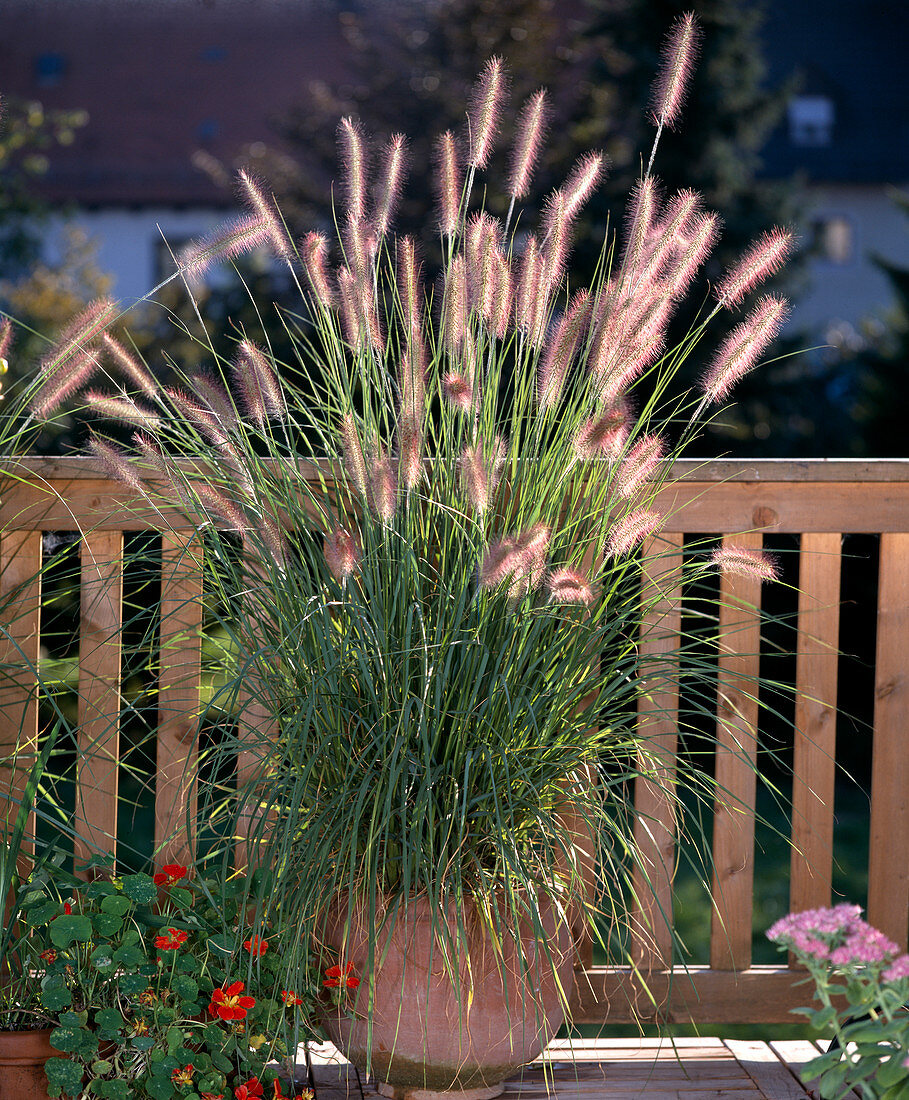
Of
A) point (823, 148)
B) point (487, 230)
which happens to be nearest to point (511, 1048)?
point (487, 230)

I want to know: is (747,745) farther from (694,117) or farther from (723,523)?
(694,117)

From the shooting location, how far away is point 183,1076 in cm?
173

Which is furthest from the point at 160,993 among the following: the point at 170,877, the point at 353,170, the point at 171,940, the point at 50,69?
the point at 50,69

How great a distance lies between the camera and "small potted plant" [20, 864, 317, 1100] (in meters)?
1.73

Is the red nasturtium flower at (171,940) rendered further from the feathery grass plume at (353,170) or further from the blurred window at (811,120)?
the blurred window at (811,120)

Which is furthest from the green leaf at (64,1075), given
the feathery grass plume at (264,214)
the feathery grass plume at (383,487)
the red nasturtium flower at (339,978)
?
the feathery grass plume at (264,214)

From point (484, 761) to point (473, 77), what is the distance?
284 inches

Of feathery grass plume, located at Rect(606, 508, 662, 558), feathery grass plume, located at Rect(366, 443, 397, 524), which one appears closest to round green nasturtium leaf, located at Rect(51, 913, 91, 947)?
feathery grass plume, located at Rect(366, 443, 397, 524)

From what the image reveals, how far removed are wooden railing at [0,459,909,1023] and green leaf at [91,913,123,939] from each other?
0.34 m

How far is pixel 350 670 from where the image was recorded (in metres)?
1.82

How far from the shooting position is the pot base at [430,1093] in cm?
188

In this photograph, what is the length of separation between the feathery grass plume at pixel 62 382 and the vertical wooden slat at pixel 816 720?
1.36 metres

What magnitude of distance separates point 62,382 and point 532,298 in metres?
0.79

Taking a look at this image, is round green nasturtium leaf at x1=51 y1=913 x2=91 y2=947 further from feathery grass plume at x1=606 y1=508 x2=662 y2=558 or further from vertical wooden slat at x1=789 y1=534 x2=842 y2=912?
vertical wooden slat at x1=789 y1=534 x2=842 y2=912
